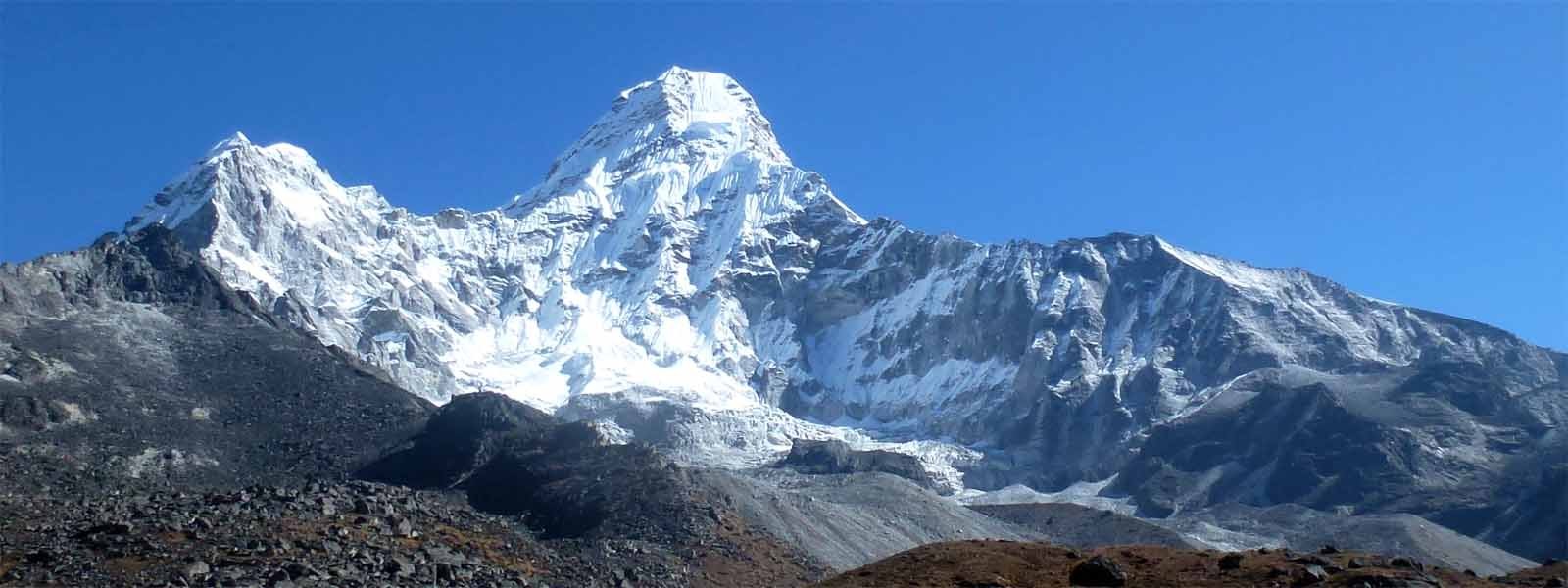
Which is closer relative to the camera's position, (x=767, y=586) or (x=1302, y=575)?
(x=1302, y=575)

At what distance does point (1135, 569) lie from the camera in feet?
336

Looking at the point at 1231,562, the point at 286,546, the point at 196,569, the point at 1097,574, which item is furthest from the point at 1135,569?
the point at 286,546

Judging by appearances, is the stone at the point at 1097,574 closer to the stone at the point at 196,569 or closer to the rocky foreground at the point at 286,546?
the rocky foreground at the point at 286,546

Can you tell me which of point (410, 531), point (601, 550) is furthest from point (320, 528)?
point (601, 550)

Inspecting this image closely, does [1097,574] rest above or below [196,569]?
below

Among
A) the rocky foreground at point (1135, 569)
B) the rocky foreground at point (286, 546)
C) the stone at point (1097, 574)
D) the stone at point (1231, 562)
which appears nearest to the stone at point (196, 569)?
the rocky foreground at point (286, 546)

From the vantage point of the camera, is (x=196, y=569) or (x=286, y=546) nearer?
(x=196, y=569)

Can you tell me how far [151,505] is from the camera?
6245 inches

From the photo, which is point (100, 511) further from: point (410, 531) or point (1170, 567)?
point (1170, 567)

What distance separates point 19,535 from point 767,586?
81605 millimetres

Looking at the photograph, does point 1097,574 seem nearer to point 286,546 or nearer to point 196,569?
point 196,569

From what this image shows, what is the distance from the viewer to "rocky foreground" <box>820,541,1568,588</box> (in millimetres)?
96938

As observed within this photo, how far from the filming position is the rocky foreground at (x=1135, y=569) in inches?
3816

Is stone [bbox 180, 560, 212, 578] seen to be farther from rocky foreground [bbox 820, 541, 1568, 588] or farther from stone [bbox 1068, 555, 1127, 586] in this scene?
stone [bbox 1068, 555, 1127, 586]
